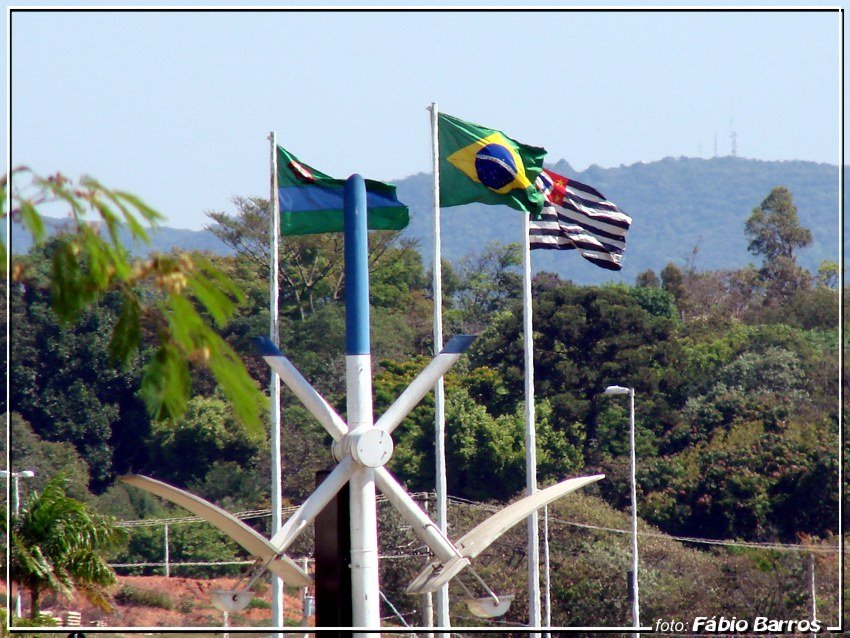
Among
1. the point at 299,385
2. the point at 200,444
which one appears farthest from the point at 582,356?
the point at 299,385

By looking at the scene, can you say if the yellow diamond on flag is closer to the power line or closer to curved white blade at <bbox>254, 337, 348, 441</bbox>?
curved white blade at <bbox>254, 337, 348, 441</bbox>

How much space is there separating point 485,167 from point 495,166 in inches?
6.3

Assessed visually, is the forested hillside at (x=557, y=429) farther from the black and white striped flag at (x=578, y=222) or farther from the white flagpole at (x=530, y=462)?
the black and white striped flag at (x=578, y=222)

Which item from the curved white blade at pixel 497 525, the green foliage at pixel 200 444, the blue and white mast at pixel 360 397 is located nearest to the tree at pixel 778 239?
the green foliage at pixel 200 444

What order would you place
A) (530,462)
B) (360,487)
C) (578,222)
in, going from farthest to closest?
1. (578,222)
2. (530,462)
3. (360,487)

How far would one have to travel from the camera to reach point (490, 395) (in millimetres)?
49500

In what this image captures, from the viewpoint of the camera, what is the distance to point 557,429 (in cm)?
4972

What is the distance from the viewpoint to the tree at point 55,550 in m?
18.2

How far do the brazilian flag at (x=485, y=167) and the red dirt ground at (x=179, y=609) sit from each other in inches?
789

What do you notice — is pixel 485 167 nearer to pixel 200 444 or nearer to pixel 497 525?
pixel 497 525

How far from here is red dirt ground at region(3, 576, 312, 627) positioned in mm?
40125

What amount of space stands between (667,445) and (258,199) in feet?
71.1

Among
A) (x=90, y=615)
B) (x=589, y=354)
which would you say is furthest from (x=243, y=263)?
(x=90, y=615)

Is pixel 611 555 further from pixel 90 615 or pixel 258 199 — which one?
pixel 258 199
